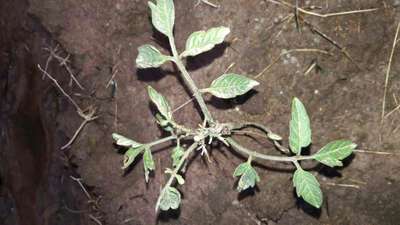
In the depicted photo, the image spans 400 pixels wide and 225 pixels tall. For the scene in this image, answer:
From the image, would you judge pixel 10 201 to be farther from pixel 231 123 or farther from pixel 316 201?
pixel 316 201

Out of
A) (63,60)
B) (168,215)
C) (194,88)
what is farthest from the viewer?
(63,60)

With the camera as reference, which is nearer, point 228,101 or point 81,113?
point 228,101

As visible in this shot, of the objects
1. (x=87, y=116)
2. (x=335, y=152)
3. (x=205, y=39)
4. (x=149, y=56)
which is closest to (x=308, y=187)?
(x=335, y=152)

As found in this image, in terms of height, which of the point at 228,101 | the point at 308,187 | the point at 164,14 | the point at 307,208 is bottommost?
the point at 307,208

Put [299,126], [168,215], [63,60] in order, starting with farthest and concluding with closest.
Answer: [63,60] < [168,215] < [299,126]

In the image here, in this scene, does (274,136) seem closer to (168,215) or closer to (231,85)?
(231,85)

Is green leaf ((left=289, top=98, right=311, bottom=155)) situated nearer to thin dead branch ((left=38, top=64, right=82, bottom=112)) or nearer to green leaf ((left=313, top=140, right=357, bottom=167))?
green leaf ((left=313, top=140, right=357, bottom=167))

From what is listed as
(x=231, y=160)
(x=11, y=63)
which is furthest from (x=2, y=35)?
(x=231, y=160)

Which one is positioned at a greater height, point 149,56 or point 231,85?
point 149,56
